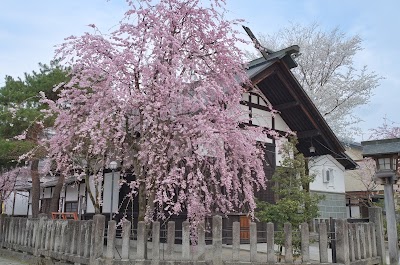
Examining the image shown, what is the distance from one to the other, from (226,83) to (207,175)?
105 inches

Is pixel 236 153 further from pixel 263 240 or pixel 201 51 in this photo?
pixel 263 240

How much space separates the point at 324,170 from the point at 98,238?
14.9 meters

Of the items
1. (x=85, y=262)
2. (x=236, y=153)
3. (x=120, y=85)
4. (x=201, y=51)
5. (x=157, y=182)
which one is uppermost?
(x=201, y=51)

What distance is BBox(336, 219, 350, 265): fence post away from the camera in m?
9.30

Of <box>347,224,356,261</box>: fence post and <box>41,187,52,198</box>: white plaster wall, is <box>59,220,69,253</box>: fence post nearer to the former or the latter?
<box>347,224,356,261</box>: fence post

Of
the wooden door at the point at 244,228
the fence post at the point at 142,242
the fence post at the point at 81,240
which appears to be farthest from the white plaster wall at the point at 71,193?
the fence post at the point at 142,242

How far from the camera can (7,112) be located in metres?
13.6

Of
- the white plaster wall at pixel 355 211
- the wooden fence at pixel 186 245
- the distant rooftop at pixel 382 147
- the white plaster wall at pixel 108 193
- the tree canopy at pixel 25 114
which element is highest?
the tree canopy at pixel 25 114

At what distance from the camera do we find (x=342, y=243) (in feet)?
30.7

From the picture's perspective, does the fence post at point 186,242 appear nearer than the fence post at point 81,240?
Yes

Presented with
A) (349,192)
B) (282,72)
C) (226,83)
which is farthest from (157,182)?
(349,192)

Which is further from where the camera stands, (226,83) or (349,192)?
(349,192)

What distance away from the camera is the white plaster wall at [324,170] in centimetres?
2009

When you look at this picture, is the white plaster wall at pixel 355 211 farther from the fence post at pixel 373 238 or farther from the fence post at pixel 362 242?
the fence post at pixel 362 242
